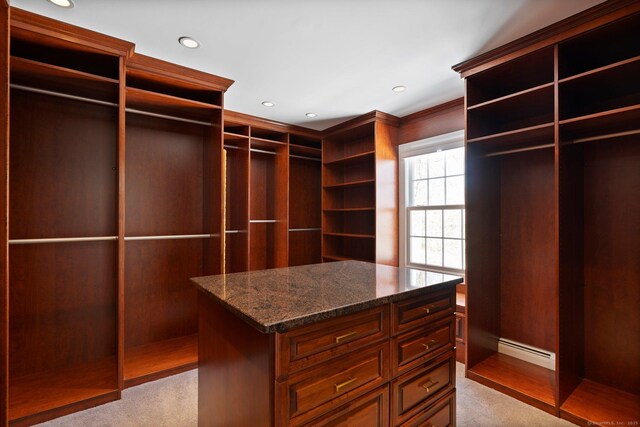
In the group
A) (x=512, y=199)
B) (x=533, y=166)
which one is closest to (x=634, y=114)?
(x=533, y=166)

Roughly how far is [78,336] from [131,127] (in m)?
1.98

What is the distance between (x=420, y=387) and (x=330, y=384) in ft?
2.03

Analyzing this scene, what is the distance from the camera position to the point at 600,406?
211cm

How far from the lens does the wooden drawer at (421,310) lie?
1455mm

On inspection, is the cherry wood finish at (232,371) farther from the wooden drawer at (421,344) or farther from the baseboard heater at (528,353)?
the baseboard heater at (528,353)

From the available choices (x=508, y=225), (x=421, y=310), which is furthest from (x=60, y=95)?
(x=508, y=225)

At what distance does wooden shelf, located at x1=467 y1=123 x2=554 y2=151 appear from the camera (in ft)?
7.71

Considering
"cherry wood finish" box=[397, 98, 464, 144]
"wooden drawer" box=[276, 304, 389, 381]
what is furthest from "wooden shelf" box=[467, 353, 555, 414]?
"cherry wood finish" box=[397, 98, 464, 144]

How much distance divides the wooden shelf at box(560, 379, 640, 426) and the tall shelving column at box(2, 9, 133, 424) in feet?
10.6

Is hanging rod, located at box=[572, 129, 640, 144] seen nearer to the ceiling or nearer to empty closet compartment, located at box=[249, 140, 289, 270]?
the ceiling

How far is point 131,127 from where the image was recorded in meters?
3.07

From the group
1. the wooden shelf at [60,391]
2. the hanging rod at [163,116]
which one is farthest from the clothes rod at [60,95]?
the wooden shelf at [60,391]

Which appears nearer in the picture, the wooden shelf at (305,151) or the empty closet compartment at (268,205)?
the empty closet compartment at (268,205)

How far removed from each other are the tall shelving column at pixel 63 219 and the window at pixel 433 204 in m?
3.10
